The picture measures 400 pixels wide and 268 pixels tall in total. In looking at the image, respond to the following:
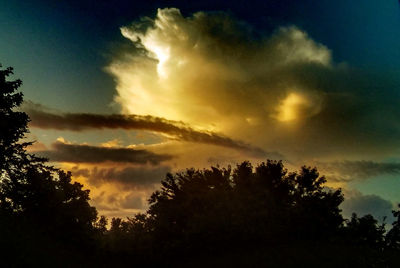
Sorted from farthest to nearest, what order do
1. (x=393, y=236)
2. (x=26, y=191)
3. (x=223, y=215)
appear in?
(x=393, y=236) → (x=26, y=191) → (x=223, y=215)

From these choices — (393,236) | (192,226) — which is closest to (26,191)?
(192,226)

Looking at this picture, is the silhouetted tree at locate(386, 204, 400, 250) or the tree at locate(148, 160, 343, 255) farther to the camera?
the silhouetted tree at locate(386, 204, 400, 250)

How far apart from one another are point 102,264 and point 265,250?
15.6 metres

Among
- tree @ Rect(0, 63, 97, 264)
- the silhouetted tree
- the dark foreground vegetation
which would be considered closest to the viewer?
the dark foreground vegetation

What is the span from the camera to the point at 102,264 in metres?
32.2

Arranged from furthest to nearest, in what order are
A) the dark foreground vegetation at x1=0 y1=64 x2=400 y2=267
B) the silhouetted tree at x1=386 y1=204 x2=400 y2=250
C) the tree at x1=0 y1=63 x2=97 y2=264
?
the silhouetted tree at x1=386 y1=204 x2=400 y2=250, the tree at x1=0 y1=63 x2=97 y2=264, the dark foreground vegetation at x1=0 y1=64 x2=400 y2=267

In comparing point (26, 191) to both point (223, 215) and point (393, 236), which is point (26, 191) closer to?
point (223, 215)

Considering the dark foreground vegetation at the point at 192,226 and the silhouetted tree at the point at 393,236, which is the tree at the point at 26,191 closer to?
the dark foreground vegetation at the point at 192,226

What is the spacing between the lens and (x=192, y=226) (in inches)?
1094

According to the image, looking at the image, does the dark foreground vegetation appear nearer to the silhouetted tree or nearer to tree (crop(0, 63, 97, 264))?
tree (crop(0, 63, 97, 264))

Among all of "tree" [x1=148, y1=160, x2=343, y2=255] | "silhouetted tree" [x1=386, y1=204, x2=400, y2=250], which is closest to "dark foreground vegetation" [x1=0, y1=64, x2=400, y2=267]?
"tree" [x1=148, y1=160, x2=343, y2=255]

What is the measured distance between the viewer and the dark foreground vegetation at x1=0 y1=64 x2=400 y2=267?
24.3 metres

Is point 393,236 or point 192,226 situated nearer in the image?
point 192,226

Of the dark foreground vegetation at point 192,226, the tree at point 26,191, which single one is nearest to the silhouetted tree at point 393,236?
the dark foreground vegetation at point 192,226
